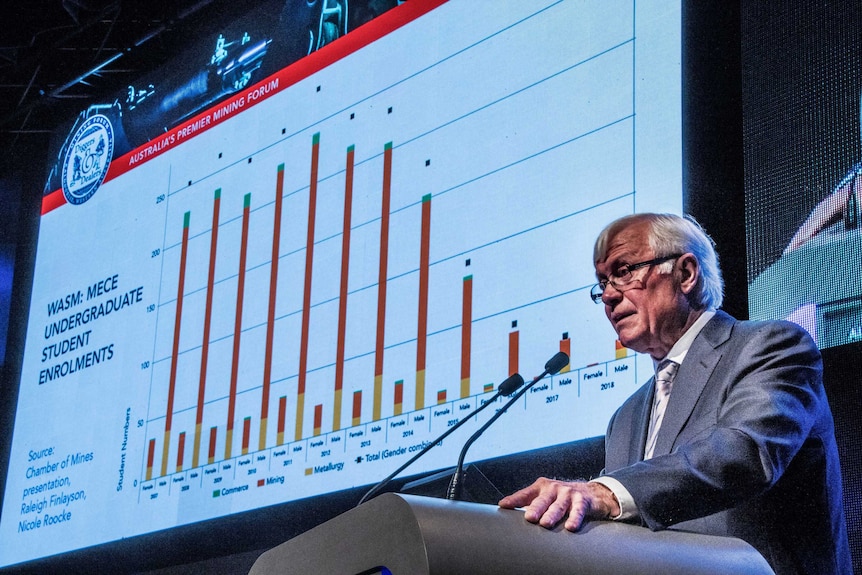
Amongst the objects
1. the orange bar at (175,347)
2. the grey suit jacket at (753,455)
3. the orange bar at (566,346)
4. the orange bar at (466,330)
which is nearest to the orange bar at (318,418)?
the orange bar at (466,330)

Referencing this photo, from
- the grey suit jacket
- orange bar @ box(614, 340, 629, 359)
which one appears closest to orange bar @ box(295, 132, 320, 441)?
orange bar @ box(614, 340, 629, 359)

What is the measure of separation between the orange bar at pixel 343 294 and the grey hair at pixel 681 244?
1439 millimetres

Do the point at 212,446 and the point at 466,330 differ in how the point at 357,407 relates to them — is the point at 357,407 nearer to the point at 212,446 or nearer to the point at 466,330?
the point at 466,330

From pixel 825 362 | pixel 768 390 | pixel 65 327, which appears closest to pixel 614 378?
pixel 825 362

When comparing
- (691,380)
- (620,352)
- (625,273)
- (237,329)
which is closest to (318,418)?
(237,329)

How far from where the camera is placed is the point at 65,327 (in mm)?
4672

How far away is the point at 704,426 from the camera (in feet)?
Result: 5.64

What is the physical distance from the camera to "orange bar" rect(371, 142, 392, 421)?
3.29 metres

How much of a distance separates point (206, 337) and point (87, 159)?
138 centimetres

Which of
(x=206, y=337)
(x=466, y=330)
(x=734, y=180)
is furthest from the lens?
(x=206, y=337)

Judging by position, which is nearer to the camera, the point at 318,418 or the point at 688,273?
the point at 688,273

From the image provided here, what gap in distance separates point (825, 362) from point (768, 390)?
2.90ft

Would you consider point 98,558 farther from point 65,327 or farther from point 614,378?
point 614,378

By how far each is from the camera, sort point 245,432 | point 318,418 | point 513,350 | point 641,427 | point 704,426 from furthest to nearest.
→ point 245,432 < point 318,418 < point 513,350 < point 641,427 < point 704,426
